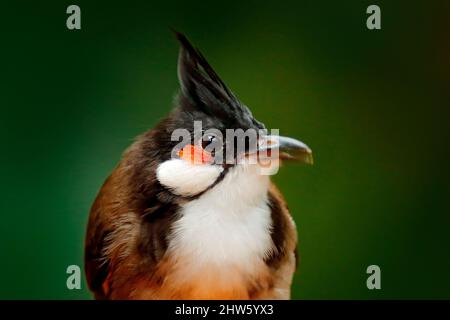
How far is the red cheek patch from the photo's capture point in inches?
60.7

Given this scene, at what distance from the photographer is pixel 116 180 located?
169 centimetres

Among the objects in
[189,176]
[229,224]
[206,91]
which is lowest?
[229,224]

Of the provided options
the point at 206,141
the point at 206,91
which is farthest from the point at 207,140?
the point at 206,91

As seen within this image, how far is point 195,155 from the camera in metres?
1.54

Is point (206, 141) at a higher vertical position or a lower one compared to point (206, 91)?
lower

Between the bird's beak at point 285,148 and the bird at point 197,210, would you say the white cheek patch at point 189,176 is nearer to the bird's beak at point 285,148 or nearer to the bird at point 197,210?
the bird at point 197,210

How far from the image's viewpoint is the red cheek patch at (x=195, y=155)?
1542 millimetres

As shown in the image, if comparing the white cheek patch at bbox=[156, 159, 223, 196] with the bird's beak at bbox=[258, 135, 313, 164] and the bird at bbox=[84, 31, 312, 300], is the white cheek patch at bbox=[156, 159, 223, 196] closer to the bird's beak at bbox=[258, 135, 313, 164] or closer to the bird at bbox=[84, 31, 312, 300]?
the bird at bbox=[84, 31, 312, 300]

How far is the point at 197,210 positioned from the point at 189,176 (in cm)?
9

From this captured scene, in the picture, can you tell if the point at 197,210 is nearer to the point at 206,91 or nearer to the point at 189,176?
the point at 189,176

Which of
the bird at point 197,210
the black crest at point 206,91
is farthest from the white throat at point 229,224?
the black crest at point 206,91
